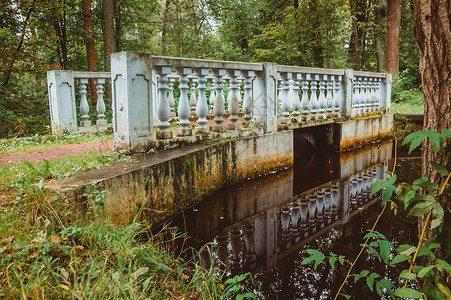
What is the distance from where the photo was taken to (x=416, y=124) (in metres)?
10.8

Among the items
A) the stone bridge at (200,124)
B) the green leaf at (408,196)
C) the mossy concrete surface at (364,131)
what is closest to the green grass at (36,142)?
the stone bridge at (200,124)

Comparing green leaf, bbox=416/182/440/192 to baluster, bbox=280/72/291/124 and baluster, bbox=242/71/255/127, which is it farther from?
baluster, bbox=280/72/291/124

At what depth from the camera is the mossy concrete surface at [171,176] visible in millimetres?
3178

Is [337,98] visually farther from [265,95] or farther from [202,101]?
[202,101]

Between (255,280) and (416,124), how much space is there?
9.92 metres

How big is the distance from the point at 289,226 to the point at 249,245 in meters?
0.83

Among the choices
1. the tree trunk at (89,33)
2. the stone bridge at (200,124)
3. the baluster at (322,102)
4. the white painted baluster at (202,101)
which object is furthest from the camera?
the tree trunk at (89,33)

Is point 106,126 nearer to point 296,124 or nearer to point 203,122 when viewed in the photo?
point 203,122

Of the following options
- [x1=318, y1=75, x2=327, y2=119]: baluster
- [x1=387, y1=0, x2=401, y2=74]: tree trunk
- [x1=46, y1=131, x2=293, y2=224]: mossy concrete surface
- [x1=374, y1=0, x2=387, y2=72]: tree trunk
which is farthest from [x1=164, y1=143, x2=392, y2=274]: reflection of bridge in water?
[x1=374, y1=0, x2=387, y2=72]: tree trunk

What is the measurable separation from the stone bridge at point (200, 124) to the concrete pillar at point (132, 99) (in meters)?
0.01

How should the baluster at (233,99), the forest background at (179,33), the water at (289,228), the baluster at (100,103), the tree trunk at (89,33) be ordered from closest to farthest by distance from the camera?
the water at (289,228), the baluster at (233,99), the baluster at (100,103), the forest background at (179,33), the tree trunk at (89,33)

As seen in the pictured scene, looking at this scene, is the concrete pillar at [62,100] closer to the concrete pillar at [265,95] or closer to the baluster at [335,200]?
the concrete pillar at [265,95]

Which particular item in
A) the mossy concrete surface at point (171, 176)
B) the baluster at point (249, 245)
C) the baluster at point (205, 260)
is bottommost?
the baluster at point (249, 245)

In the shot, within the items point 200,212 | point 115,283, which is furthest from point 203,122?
point 115,283
